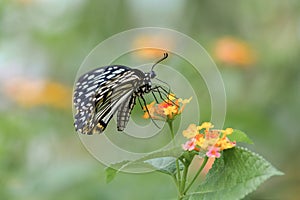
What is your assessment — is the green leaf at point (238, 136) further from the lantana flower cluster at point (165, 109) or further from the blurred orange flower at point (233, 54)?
the blurred orange flower at point (233, 54)

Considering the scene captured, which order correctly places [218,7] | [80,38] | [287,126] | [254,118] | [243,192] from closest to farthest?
1. [243,192]
2. [254,118]
3. [287,126]
4. [80,38]
5. [218,7]

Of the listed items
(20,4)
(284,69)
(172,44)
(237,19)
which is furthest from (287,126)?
(20,4)

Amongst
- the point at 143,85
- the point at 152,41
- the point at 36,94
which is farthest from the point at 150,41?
the point at 143,85

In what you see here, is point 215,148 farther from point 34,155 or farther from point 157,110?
point 34,155

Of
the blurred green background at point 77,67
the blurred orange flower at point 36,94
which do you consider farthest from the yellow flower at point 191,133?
the blurred orange flower at point 36,94

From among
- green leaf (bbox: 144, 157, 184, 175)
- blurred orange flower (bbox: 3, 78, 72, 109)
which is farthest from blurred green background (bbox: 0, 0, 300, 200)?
green leaf (bbox: 144, 157, 184, 175)

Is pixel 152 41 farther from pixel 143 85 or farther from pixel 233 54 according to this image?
pixel 143 85
